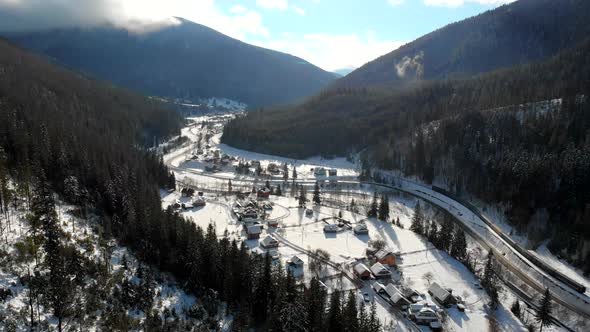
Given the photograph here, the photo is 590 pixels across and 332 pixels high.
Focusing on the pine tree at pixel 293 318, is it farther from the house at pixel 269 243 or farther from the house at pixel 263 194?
the house at pixel 263 194

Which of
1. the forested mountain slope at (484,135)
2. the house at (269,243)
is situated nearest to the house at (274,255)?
the house at (269,243)

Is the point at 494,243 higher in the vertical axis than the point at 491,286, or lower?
lower

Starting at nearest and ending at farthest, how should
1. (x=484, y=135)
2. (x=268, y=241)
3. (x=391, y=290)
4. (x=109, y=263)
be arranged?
(x=109, y=263) < (x=391, y=290) < (x=268, y=241) < (x=484, y=135)

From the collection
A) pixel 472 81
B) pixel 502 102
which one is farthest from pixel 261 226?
pixel 472 81

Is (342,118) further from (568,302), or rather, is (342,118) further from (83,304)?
(83,304)

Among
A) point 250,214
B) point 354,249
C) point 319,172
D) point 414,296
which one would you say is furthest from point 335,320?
point 319,172

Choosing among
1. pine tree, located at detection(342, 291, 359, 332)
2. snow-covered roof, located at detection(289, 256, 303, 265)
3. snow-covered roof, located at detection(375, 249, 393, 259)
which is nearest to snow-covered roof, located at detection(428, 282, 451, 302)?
snow-covered roof, located at detection(375, 249, 393, 259)

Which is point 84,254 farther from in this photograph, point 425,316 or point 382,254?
point 382,254

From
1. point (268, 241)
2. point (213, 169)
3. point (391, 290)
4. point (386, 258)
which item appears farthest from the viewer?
point (213, 169)
